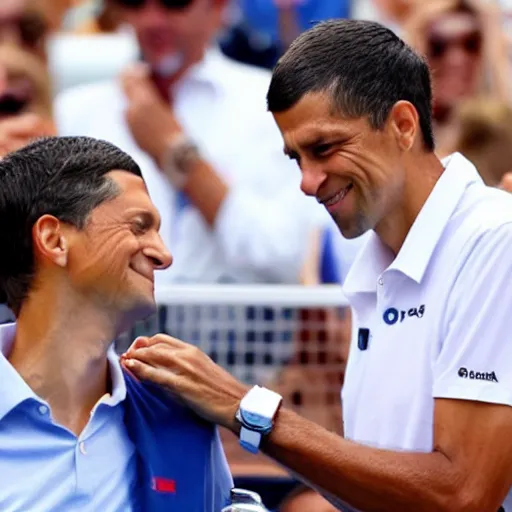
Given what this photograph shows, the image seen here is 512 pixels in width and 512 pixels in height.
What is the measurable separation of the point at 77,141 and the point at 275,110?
0.44 metres

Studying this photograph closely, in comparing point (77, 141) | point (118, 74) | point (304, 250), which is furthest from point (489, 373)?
point (118, 74)

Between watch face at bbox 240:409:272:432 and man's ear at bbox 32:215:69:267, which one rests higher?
man's ear at bbox 32:215:69:267

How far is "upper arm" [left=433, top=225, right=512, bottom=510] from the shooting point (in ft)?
9.93

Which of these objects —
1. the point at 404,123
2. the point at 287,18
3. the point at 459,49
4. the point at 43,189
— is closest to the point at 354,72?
the point at 404,123

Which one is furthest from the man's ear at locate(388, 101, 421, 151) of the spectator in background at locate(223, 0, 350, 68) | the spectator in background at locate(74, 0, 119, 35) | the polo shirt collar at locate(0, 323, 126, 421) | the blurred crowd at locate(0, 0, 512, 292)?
the spectator in background at locate(74, 0, 119, 35)

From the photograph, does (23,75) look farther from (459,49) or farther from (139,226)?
(139,226)

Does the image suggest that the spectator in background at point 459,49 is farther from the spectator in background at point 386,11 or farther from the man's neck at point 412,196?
the man's neck at point 412,196

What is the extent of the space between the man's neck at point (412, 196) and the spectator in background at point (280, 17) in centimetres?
330

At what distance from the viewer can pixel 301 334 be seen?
496 centimetres

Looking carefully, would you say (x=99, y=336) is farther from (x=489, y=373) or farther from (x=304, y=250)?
(x=304, y=250)

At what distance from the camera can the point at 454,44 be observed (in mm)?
5973

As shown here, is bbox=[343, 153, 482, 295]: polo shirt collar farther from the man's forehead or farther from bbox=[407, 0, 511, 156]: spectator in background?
bbox=[407, 0, 511, 156]: spectator in background

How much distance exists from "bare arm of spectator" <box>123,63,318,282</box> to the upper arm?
2.25 m

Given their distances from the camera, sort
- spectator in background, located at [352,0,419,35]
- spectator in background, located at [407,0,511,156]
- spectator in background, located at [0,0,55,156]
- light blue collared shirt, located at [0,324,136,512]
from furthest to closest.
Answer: spectator in background, located at [352,0,419,35] → spectator in background, located at [407,0,511,156] → spectator in background, located at [0,0,55,156] → light blue collared shirt, located at [0,324,136,512]
